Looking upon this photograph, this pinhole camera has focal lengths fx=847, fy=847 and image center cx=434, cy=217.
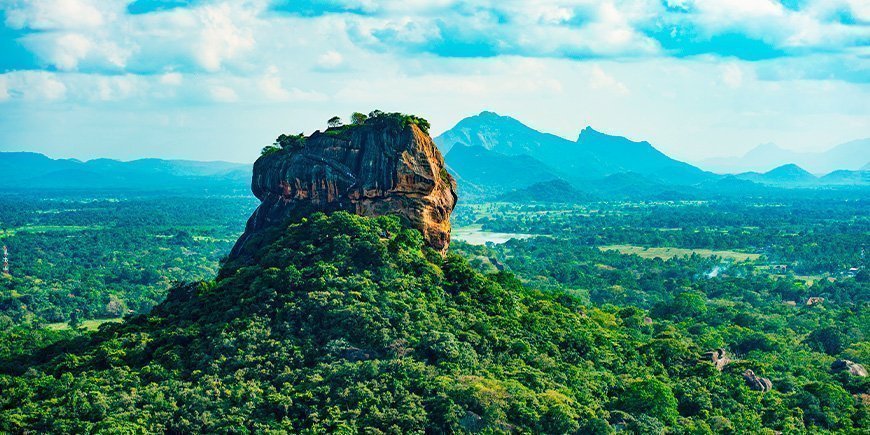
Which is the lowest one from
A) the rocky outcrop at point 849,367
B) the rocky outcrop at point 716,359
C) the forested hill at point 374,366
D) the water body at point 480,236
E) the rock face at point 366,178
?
the water body at point 480,236

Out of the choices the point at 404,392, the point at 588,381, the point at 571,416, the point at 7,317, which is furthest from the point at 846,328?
the point at 7,317

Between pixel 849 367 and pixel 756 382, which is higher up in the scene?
pixel 756 382

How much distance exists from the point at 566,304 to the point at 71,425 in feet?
89.5

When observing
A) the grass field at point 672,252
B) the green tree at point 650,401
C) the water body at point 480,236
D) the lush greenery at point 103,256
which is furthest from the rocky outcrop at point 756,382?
the water body at point 480,236

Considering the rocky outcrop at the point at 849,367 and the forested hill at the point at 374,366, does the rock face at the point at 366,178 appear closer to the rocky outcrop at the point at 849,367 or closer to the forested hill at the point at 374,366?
the forested hill at the point at 374,366

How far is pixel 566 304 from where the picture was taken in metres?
46.5

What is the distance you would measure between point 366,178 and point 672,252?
74683 millimetres

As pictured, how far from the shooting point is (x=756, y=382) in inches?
1508

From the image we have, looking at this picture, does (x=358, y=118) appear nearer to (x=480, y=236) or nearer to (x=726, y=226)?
(x=480, y=236)

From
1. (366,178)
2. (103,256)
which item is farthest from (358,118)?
(103,256)

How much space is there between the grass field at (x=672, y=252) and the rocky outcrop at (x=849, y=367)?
5696 cm

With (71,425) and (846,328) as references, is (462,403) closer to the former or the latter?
(71,425)

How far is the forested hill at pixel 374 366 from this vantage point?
90.4 feet

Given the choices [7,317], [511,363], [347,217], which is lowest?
[7,317]
